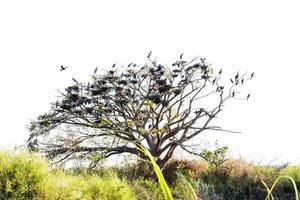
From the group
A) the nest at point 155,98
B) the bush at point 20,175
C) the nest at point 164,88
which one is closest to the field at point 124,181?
the bush at point 20,175

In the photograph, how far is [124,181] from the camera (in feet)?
27.9

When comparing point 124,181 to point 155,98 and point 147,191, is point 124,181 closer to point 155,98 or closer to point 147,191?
point 147,191

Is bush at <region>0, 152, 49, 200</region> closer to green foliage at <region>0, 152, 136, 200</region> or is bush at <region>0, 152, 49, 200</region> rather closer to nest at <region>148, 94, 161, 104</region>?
green foliage at <region>0, 152, 136, 200</region>

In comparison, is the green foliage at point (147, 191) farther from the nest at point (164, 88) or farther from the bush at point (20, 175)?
the nest at point (164, 88)

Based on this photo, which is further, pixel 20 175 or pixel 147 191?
pixel 147 191

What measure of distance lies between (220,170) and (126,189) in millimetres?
5751

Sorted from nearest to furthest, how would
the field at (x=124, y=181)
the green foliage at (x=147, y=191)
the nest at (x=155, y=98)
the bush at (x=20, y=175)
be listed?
the bush at (x=20, y=175)
the field at (x=124, y=181)
the green foliage at (x=147, y=191)
the nest at (x=155, y=98)

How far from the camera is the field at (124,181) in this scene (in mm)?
6511

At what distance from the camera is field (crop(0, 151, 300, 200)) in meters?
6.51

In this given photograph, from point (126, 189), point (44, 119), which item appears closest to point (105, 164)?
point (44, 119)

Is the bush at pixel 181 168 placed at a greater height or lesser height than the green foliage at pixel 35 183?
greater

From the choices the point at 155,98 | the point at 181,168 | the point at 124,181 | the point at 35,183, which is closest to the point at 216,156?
the point at 181,168

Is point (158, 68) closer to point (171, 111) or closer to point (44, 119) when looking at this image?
point (171, 111)

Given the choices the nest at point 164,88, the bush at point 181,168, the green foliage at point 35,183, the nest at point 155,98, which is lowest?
the green foliage at point 35,183
